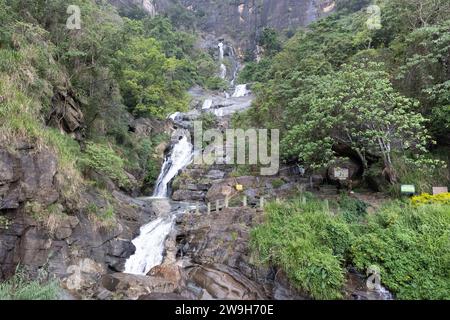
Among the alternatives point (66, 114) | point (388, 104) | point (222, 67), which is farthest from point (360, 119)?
point (222, 67)

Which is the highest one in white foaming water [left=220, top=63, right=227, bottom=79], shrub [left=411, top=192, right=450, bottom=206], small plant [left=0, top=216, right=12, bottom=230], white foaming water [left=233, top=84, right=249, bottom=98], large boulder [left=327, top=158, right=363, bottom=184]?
white foaming water [left=220, top=63, right=227, bottom=79]

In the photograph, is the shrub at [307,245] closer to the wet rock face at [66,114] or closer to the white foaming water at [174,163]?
the wet rock face at [66,114]

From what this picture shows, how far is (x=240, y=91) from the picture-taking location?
33.5 metres

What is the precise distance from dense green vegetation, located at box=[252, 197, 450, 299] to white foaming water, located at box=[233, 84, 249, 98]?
26.3 m

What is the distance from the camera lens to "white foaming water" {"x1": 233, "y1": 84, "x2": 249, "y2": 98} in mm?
32656

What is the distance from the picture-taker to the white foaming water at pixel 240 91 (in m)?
32.7

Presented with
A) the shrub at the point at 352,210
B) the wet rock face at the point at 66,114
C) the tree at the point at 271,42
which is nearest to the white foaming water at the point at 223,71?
the tree at the point at 271,42

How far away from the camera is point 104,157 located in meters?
9.76

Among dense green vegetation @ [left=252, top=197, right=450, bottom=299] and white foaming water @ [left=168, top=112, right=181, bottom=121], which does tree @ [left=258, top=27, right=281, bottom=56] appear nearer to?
white foaming water @ [left=168, top=112, right=181, bottom=121]

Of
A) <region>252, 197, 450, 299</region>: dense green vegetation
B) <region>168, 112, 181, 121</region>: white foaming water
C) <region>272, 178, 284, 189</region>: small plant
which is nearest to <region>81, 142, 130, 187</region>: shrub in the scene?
<region>252, 197, 450, 299</region>: dense green vegetation

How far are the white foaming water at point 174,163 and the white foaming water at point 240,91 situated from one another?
13.7 m

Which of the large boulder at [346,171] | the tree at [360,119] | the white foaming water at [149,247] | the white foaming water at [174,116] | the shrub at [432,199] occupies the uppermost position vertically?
the white foaming water at [174,116]
